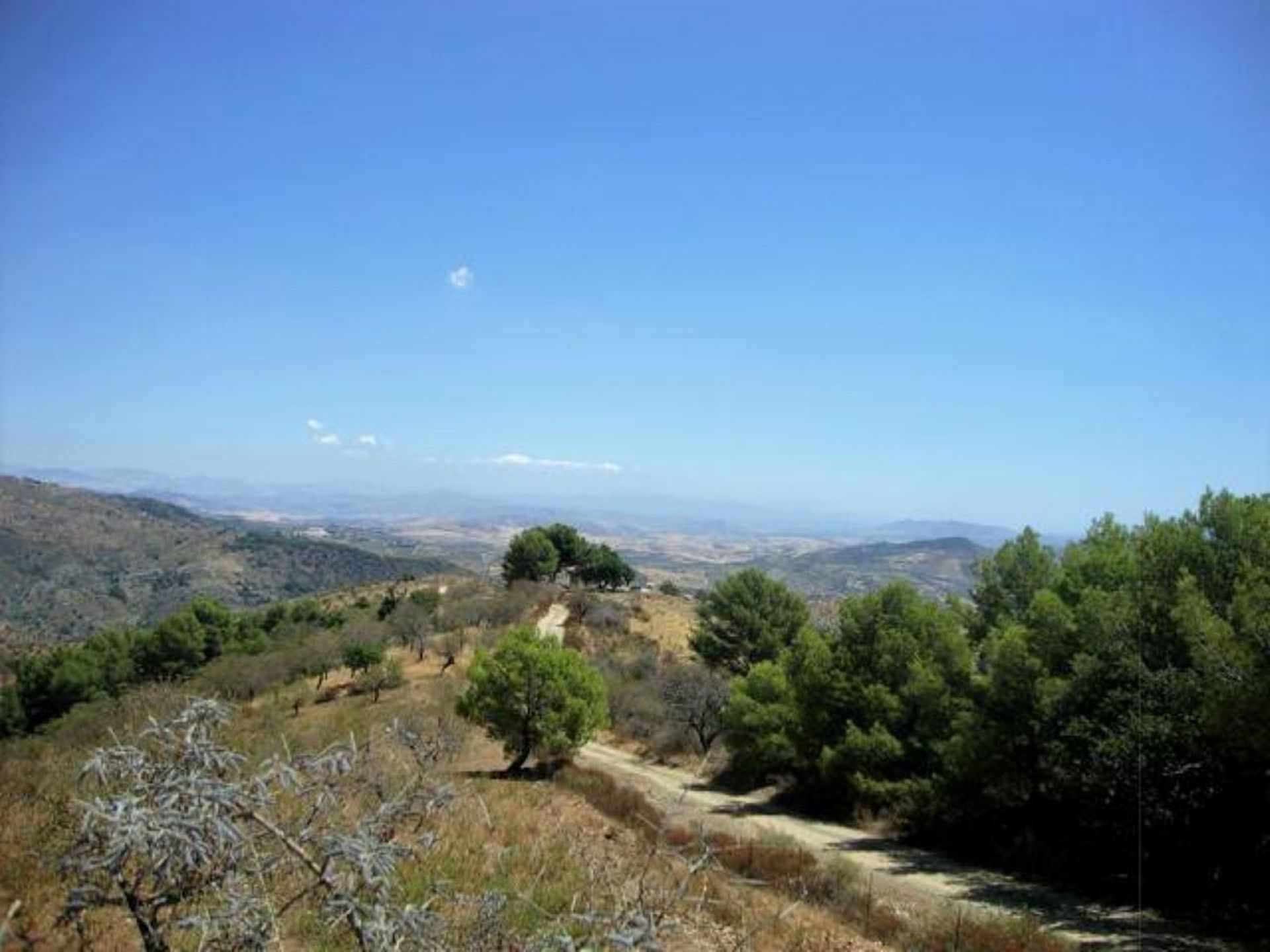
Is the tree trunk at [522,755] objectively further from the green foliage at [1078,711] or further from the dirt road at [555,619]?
the dirt road at [555,619]

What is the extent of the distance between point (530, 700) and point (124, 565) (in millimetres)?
154739

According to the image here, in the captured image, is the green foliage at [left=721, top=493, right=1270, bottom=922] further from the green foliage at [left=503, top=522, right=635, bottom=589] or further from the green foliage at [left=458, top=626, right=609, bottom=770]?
the green foliage at [left=503, top=522, right=635, bottom=589]

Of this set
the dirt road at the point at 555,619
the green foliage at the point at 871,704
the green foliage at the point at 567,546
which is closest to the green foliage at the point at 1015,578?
the green foliage at the point at 871,704

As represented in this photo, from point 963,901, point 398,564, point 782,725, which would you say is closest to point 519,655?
point 782,725

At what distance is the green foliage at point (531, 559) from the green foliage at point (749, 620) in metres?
26.4

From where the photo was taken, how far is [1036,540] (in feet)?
87.4

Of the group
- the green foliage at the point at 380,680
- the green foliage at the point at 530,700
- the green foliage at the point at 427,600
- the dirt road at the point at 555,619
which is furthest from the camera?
the green foliage at the point at 427,600

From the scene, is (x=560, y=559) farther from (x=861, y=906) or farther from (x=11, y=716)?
(x=861, y=906)

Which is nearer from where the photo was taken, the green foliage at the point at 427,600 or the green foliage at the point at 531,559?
the green foliage at the point at 427,600

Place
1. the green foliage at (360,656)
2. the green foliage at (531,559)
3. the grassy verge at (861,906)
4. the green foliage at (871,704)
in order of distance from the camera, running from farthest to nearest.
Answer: the green foliage at (531,559) < the green foliage at (360,656) < the green foliage at (871,704) < the grassy verge at (861,906)

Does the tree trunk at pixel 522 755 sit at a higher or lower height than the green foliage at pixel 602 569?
lower

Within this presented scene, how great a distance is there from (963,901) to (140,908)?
1650 centimetres

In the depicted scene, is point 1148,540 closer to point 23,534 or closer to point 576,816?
point 576,816

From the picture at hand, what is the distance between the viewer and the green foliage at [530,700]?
26.6m
